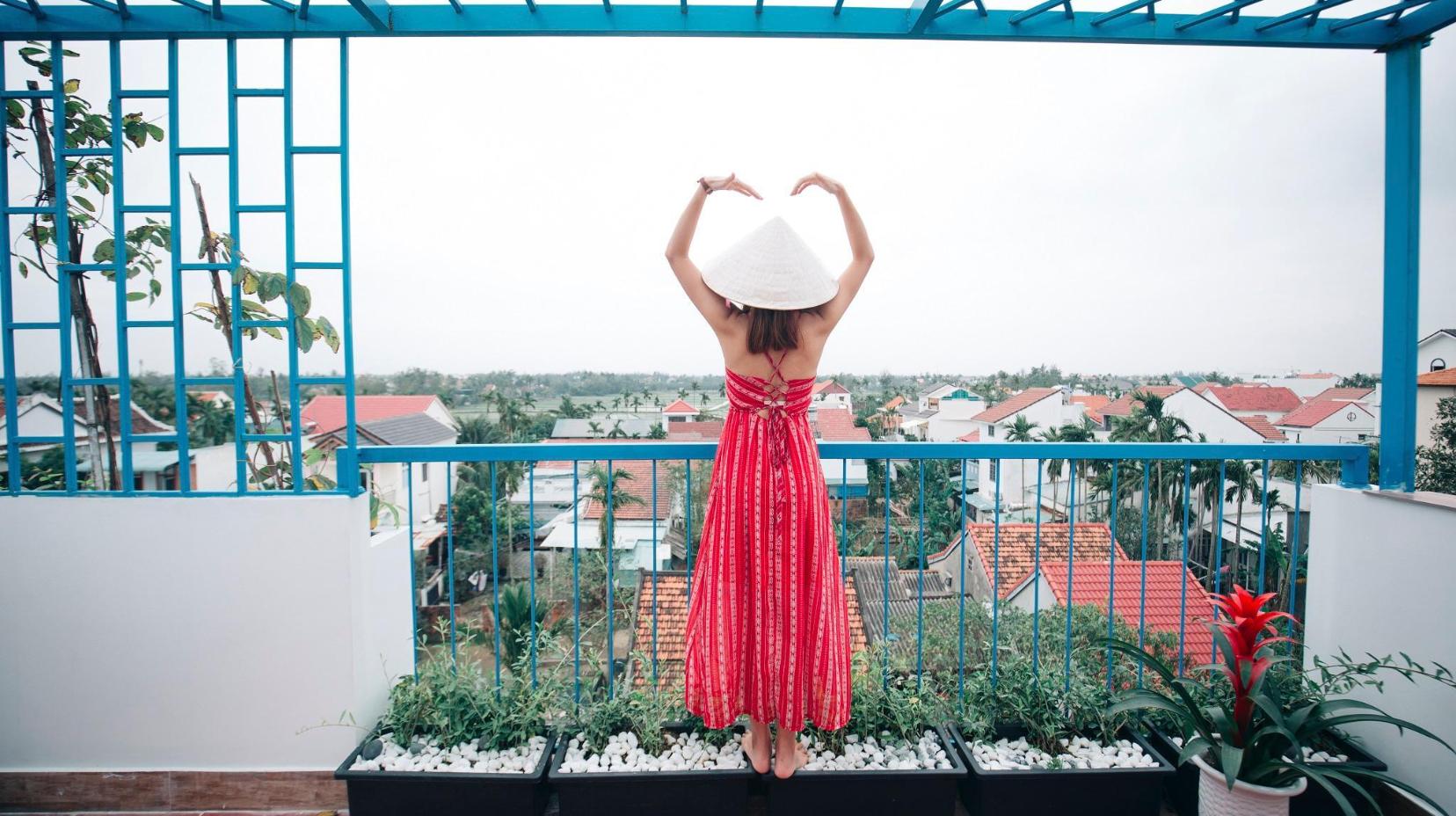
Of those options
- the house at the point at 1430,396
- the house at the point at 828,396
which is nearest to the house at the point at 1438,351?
the house at the point at 1430,396

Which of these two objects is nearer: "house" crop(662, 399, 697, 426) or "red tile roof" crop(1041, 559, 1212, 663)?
"red tile roof" crop(1041, 559, 1212, 663)

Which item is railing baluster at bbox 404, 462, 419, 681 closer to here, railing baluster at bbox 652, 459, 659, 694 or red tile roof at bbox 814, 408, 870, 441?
railing baluster at bbox 652, 459, 659, 694

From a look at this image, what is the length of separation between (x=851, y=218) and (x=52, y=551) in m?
2.64

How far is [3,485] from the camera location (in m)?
1.90

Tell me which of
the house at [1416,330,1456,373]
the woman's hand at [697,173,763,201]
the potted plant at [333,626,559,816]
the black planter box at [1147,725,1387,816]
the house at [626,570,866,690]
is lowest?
the black planter box at [1147,725,1387,816]

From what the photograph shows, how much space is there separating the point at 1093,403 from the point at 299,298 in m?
3.96

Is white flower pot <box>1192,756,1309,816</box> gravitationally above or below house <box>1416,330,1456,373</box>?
below

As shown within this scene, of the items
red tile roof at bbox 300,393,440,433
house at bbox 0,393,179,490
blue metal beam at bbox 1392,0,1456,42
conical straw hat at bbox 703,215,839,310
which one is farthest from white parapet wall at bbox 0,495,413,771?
blue metal beam at bbox 1392,0,1456,42

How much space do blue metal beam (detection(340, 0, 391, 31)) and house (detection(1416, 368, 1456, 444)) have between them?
3.41 m

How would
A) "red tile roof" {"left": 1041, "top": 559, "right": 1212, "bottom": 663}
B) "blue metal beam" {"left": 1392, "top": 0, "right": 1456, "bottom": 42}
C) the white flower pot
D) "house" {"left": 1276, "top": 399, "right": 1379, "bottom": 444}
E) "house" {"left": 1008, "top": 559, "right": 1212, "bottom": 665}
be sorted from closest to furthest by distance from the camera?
the white flower pot, "blue metal beam" {"left": 1392, "top": 0, "right": 1456, "bottom": 42}, "house" {"left": 1276, "top": 399, "right": 1379, "bottom": 444}, "house" {"left": 1008, "top": 559, "right": 1212, "bottom": 665}, "red tile roof" {"left": 1041, "top": 559, "right": 1212, "bottom": 663}

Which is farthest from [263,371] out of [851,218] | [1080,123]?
[1080,123]

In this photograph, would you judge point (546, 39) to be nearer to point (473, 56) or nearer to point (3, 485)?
point (473, 56)

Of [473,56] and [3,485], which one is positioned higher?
[473,56]

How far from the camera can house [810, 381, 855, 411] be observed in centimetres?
166
